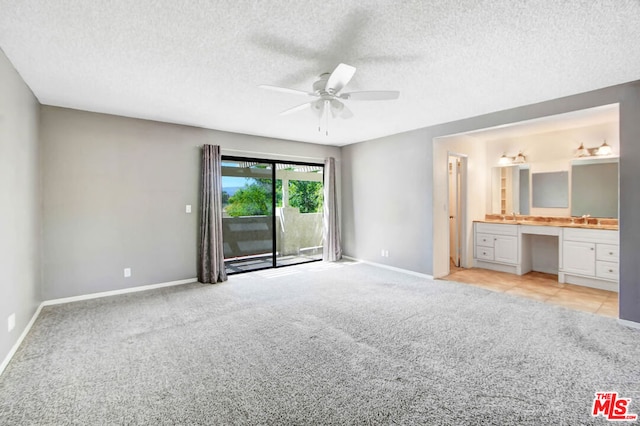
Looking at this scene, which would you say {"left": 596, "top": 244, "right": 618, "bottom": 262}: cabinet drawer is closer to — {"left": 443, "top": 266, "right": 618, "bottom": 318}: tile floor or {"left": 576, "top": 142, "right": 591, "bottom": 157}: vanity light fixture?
{"left": 443, "top": 266, "right": 618, "bottom": 318}: tile floor

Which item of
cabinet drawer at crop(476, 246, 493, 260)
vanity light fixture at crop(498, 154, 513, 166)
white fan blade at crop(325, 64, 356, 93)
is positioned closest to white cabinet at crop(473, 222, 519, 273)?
cabinet drawer at crop(476, 246, 493, 260)

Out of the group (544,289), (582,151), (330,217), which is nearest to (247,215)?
(330,217)

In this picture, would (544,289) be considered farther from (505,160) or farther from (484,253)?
(505,160)

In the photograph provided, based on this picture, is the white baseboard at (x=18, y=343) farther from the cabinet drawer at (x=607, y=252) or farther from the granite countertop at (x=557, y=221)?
the cabinet drawer at (x=607, y=252)

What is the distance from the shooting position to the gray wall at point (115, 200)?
3830 millimetres

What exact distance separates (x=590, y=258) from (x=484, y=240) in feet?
5.17

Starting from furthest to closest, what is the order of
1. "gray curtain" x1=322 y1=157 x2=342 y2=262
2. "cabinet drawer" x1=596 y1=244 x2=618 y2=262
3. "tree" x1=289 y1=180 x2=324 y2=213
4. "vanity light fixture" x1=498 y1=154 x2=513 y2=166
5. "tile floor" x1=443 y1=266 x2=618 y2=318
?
1. "gray curtain" x1=322 y1=157 x2=342 y2=262
2. "tree" x1=289 y1=180 x2=324 y2=213
3. "vanity light fixture" x1=498 y1=154 x2=513 y2=166
4. "cabinet drawer" x1=596 y1=244 x2=618 y2=262
5. "tile floor" x1=443 y1=266 x2=618 y2=318

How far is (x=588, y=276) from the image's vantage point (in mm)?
4418

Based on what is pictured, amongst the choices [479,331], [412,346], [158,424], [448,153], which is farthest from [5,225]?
[448,153]

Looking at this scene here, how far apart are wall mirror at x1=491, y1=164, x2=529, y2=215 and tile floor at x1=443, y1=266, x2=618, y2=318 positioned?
128cm

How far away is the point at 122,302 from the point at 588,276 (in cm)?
656

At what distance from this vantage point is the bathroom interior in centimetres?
428

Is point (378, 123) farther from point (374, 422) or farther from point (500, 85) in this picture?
point (374, 422)

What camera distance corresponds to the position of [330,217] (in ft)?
21.2
